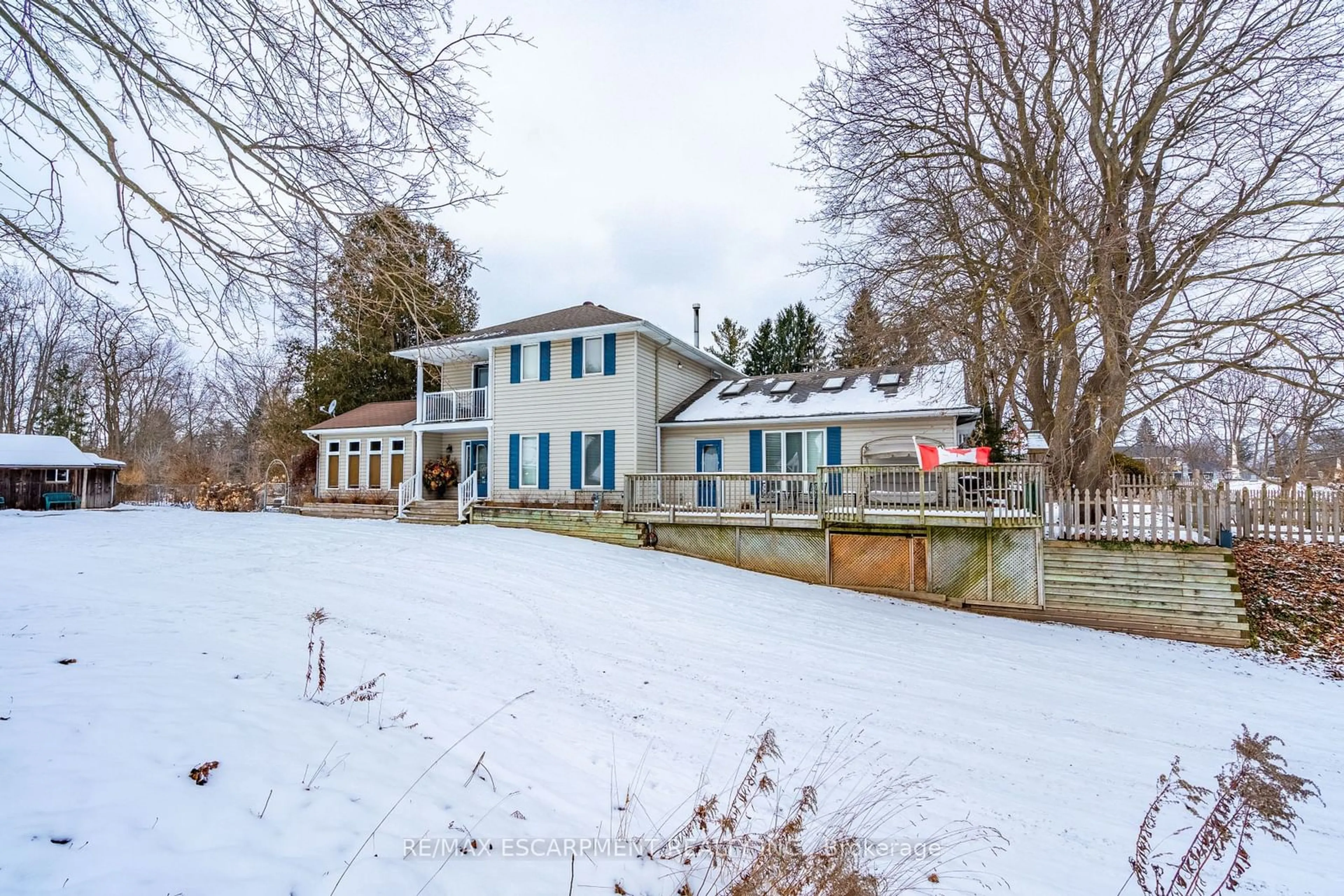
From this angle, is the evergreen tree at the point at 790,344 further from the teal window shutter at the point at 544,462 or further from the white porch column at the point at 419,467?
the white porch column at the point at 419,467

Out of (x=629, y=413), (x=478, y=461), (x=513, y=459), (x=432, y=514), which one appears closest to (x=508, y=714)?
(x=629, y=413)

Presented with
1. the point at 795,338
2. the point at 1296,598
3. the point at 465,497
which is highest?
the point at 795,338

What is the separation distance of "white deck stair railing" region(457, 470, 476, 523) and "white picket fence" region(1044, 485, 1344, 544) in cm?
1392

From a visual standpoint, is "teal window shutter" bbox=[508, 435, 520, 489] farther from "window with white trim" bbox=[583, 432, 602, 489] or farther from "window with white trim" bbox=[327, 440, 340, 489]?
"window with white trim" bbox=[327, 440, 340, 489]

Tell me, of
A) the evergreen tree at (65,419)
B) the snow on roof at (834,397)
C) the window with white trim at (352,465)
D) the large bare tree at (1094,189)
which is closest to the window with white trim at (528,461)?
the snow on roof at (834,397)

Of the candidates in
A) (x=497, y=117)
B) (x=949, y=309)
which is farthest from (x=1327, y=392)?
(x=497, y=117)

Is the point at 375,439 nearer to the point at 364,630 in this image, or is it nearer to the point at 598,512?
the point at 598,512

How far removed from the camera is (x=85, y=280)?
13.1 ft

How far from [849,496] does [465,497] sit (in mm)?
10953

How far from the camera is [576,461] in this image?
16.0 metres

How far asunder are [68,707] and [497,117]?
191 inches

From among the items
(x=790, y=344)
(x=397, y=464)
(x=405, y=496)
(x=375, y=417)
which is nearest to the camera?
(x=405, y=496)

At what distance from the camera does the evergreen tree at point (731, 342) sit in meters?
34.3

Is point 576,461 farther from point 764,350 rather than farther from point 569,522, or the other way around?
point 764,350
